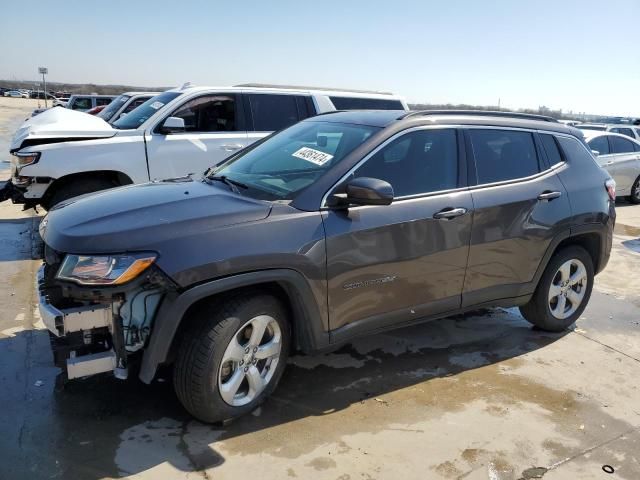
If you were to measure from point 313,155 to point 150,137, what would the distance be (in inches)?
154

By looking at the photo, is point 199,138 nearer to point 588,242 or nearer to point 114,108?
point 588,242

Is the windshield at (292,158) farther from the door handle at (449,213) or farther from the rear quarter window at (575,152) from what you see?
the rear quarter window at (575,152)

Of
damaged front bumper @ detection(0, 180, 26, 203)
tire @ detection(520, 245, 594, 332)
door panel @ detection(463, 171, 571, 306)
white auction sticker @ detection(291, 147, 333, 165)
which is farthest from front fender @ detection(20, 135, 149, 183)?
tire @ detection(520, 245, 594, 332)

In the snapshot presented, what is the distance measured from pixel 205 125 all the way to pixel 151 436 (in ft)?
16.7

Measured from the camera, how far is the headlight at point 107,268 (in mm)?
2727

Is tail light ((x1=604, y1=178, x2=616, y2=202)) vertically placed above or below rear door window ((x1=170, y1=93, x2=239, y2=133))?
below

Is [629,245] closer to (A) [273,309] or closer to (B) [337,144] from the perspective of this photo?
(B) [337,144]

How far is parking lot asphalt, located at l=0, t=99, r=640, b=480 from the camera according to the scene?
2.89 metres

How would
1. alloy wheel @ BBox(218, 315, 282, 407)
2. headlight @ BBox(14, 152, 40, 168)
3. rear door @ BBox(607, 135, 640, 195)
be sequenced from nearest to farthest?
1. alloy wheel @ BBox(218, 315, 282, 407)
2. headlight @ BBox(14, 152, 40, 168)
3. rear door @ BBox(607, 135, 640, 195)

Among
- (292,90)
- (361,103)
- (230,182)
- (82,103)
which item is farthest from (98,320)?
(82,103)

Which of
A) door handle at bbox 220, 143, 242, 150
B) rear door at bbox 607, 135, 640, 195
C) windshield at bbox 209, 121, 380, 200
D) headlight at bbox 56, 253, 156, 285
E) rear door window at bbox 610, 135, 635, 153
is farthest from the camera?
rear door window at bbox 610, 135, 635, 153

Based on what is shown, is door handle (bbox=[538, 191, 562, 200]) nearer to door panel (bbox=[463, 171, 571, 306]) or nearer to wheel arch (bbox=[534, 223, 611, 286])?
door panel (bbox=[463, 171, 571, 306])

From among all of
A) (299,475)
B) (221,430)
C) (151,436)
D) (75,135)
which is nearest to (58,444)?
(151,436)

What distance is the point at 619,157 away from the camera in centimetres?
1220
